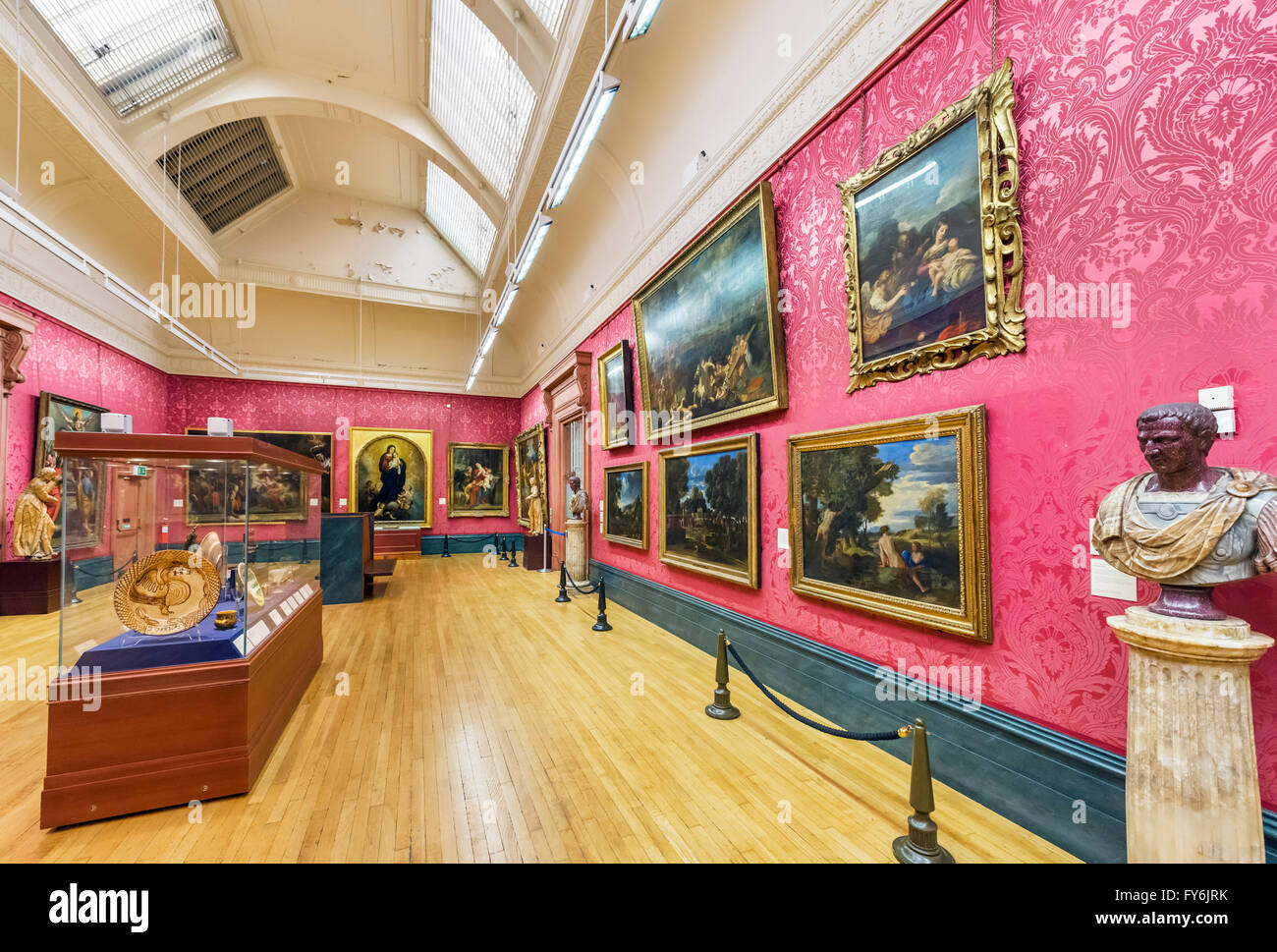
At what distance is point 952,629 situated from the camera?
128 inches

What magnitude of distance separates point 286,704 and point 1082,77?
690 centimetres

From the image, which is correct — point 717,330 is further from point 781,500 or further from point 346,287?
point 346,287

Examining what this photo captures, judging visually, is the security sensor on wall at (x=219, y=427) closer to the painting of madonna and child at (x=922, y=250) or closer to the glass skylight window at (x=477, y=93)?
the painting of madonna and child at (x=922, y=250)

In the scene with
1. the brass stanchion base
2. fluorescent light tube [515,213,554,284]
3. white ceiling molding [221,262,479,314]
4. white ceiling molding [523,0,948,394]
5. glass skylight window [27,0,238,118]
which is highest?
glass skylight window [27,0,238,118]

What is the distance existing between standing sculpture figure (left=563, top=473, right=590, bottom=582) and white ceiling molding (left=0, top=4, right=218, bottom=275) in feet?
29.7

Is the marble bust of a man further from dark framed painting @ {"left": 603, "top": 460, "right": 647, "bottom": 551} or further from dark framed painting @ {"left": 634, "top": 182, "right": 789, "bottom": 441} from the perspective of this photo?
dark framed painting @ {"left": 603, "top": 460, "right": 647, "bottom": 551}

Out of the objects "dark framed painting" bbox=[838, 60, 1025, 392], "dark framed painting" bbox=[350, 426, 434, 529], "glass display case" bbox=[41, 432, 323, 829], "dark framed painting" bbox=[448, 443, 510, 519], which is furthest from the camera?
"dark framed painting" bbox=[448, 443, 510, 519]

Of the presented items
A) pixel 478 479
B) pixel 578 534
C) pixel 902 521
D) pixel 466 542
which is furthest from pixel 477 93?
pixel 466 542

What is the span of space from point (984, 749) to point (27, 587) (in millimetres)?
13430

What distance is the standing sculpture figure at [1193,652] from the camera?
6.24 ft

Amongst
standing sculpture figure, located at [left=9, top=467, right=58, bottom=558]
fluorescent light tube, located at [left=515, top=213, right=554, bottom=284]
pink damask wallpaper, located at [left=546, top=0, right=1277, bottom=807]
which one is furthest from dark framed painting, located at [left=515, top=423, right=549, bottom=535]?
pink damask wallpaper, located at [left=546, top=0, right=1277, bottom=807]

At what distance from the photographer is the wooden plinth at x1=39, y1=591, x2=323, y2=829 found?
304 centimetres

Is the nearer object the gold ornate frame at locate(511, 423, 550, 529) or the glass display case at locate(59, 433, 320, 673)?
the glass display case at locate(59, 433, 320, 673)

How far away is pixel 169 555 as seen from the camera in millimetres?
3590
